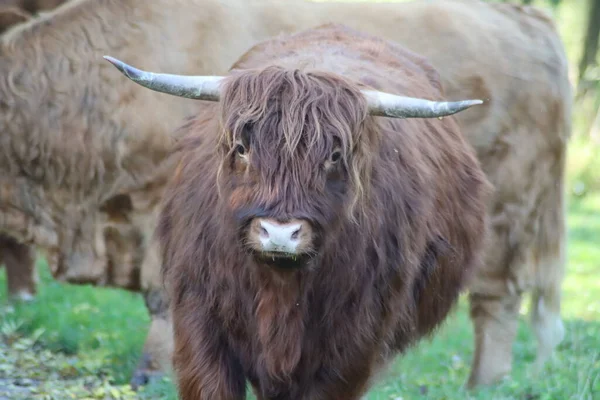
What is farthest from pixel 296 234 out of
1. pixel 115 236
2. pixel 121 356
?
pixel 121 356

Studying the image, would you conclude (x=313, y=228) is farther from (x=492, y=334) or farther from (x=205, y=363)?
(x=492, y=334)

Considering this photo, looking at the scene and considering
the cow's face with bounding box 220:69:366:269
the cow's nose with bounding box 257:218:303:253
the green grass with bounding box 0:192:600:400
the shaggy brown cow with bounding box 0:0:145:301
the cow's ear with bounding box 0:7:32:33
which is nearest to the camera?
the cow's nose with bounding box 257:218:303:253

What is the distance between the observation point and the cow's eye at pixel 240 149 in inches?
148

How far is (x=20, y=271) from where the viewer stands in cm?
772

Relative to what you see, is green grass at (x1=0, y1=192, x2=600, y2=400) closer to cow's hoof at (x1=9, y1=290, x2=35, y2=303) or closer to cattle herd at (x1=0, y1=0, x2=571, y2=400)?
cow's hoof at (x1=9, y1=290, x2=35, y2=303)

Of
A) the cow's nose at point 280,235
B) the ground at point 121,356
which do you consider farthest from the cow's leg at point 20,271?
the cow's nose at point 280,235

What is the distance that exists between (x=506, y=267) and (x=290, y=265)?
3406 millimetres

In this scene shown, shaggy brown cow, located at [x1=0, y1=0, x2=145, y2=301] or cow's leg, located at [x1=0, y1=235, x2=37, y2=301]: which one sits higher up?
shaggy brown cow, located at [x1=0, y1=0, x2=145, y2=301]

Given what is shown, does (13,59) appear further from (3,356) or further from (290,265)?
(290,265)

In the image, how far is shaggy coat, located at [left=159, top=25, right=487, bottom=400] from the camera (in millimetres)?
3719

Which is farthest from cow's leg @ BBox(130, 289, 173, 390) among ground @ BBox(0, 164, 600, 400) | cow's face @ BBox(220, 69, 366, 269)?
cow's face @ BBox(220, 69, 366, 269)

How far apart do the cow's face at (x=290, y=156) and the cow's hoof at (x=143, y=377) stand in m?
2.45

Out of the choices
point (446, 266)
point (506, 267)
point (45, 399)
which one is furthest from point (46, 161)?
point (506, 267)

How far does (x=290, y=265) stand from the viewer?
12.2 ft
